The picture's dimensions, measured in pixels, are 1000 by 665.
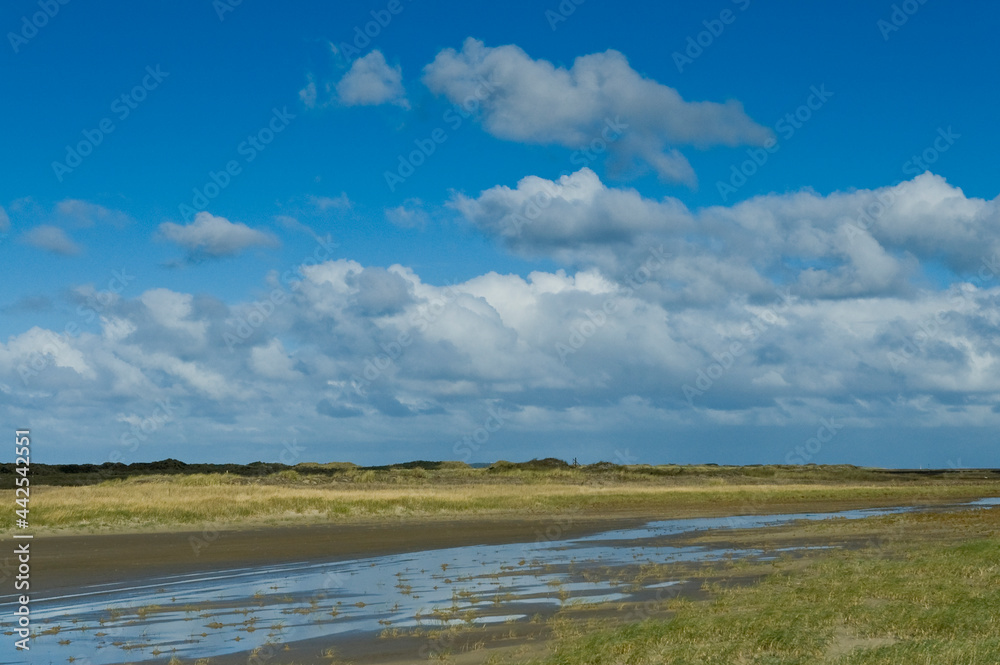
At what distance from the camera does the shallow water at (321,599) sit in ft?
51.8

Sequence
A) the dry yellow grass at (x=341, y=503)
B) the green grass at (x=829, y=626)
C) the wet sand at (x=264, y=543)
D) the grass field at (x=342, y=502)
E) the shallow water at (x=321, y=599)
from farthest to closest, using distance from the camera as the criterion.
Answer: the grass field at (x=342, y=502) < the dry yellow grass at (x=341, y=503) < the wet sand at (x=264, y=543) < the shallow water at (x=321, y=599) < the green grass at (x=829, y=626)

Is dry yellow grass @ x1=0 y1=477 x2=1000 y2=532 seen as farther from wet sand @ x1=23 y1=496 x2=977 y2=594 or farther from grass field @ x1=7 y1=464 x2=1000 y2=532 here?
wet sand @ x1=23 y1=496 x2=977 y2=594

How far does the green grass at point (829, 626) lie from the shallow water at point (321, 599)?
350cm

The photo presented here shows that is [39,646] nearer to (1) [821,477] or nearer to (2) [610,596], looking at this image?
(2) [610,596]

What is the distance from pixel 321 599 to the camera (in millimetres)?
20781

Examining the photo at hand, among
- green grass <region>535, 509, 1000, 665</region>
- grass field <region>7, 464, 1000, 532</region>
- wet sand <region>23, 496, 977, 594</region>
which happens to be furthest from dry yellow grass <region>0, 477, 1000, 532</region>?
green grass <region>535, 509, 1000, 665</region>

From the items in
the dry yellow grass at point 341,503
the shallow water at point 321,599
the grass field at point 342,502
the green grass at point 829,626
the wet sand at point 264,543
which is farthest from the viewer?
the grass field at point 342,502

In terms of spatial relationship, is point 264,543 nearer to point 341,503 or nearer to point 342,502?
point 341,503

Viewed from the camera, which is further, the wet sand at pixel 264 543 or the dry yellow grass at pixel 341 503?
the dry yellow grass at pixel 341 503

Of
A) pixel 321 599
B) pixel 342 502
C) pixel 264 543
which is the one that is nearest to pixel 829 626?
pixel 321 599

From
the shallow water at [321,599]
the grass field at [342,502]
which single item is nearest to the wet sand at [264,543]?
the shallow water at [321,599]

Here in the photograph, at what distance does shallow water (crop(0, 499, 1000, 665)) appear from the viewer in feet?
51.8

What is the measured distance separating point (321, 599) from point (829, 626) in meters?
12.0

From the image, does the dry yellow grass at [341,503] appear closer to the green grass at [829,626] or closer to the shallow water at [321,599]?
the shallow water at [321,599]
